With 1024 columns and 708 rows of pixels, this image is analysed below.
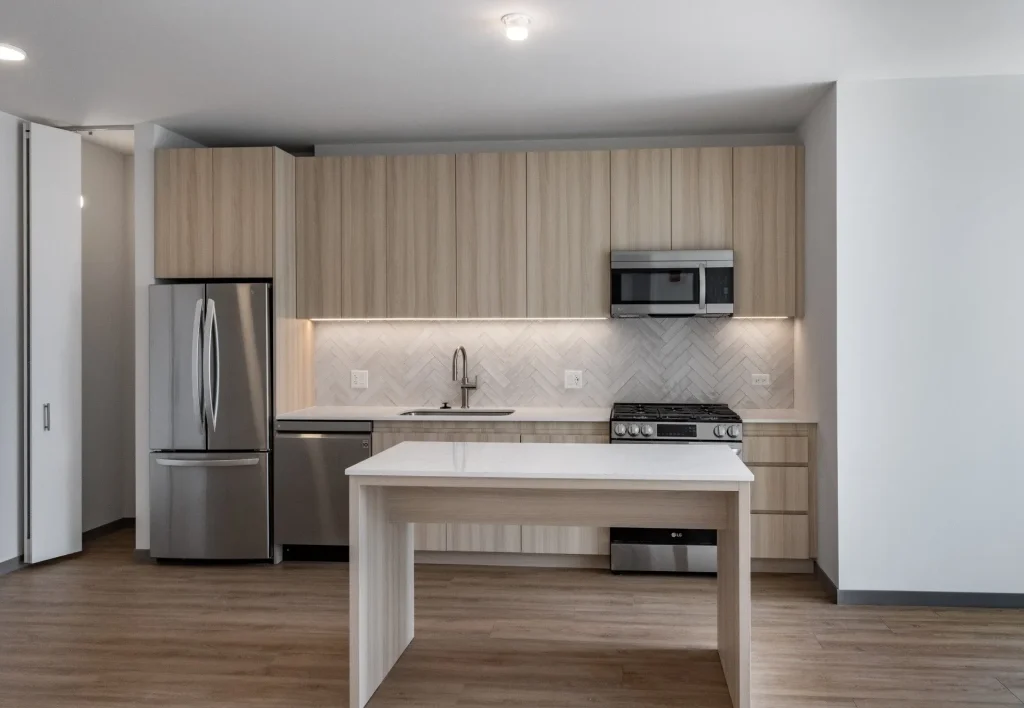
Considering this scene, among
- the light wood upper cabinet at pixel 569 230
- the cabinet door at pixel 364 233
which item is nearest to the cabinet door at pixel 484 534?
the light wood upper cabinet at pixel 569 230

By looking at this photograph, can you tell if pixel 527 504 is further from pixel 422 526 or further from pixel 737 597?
pixel 422 526

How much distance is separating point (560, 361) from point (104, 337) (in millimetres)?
3264

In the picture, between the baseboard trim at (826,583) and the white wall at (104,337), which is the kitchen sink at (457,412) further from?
the white wall at (104,337)

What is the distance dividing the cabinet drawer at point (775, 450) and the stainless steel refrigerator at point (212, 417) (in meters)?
2.83

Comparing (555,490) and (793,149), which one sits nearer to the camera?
(555,490)

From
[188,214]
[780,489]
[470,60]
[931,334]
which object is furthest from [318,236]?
[931,334]

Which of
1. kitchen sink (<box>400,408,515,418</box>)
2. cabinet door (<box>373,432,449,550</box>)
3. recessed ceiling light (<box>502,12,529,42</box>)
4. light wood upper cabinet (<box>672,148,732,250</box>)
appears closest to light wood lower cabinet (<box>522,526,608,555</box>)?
cabinet door (<box>373,432,449,550</box>)

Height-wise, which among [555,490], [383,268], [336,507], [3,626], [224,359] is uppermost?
[383,268]

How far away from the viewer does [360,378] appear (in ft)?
18.6

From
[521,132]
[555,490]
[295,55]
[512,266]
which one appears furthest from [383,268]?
[555,490]

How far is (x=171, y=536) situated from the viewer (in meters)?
4.98

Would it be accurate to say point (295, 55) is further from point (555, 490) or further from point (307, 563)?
point (307, 563)

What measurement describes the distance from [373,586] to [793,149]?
11.7 ft

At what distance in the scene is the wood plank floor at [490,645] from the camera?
312 centimetres
